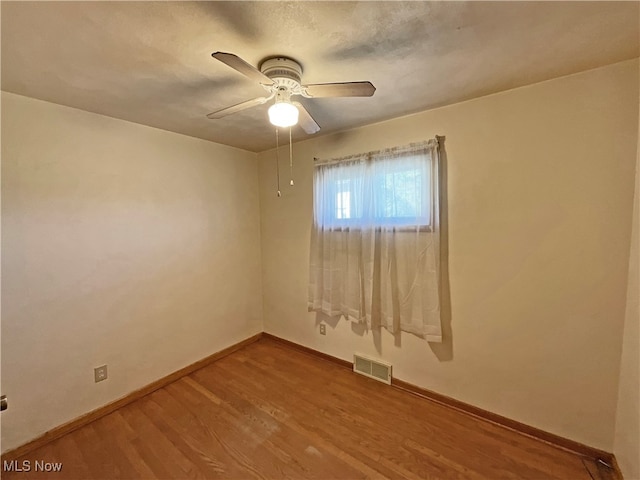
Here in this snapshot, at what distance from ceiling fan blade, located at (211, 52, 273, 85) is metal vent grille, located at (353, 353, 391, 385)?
2374mm

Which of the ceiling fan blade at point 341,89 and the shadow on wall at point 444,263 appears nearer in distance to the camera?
the ceiling fan blade at point 341,89

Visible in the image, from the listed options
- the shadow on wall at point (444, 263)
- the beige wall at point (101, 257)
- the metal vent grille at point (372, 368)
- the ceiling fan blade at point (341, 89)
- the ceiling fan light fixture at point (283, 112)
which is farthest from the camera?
the metal vent grille at point (372, 368)

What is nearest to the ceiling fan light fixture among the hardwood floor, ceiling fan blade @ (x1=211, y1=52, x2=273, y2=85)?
ceiling fan blade @ (x1=211, y1=52, x2=273, y2=85)

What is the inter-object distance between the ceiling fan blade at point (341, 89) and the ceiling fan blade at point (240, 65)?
0.72 ft

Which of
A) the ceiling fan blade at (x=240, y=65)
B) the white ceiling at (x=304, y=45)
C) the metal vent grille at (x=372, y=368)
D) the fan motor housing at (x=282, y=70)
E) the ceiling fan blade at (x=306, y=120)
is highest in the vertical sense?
the white ceiling at (x=304, y=45)

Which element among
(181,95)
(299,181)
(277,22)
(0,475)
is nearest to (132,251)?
(181,95)

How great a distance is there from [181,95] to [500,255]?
94.7 inches

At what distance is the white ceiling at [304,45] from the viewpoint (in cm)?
108

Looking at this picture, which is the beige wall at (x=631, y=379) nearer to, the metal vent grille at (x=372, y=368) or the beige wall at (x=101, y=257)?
the metal vent grille at (x=372, y=368)

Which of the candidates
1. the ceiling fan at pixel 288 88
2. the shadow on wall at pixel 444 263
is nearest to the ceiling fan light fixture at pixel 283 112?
the ceiling fan at pixel 288 88

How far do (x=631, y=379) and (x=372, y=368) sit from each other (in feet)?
5.48

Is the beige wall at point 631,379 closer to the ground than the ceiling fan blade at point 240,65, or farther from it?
closer to the ground

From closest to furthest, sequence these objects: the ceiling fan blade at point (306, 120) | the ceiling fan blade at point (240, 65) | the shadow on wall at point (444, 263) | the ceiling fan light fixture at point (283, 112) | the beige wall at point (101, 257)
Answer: the ceiling fan blade at point (240, 65)
the ceiling fan light fixture at point (283, 112)
the ceiling fan blade at point (306, 120)
the beige wall at point (101, 257)
the shadow on wall at point (444, 263)

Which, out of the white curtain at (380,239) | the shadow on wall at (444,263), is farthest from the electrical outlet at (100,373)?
the shadow on wall at (444,263)
